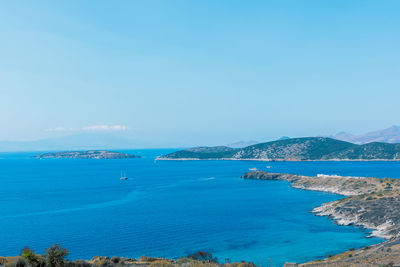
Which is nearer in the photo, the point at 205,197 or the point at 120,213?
the point at 120,213

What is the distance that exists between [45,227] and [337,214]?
2297 inches

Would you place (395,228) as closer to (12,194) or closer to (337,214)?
(337,214)

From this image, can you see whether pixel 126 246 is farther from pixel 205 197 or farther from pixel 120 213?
pixel 205 197

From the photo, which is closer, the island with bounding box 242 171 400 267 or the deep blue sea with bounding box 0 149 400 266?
the island with bounding box 242 171 400 267

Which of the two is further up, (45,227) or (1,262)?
(1,262)

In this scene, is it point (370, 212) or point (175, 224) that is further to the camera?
point (370, 212)

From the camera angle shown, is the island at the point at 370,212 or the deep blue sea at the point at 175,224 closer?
the island at the point at 370,212

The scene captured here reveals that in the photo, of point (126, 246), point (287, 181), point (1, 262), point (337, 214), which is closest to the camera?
point (1, 262)

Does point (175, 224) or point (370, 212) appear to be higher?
point (370, 212)

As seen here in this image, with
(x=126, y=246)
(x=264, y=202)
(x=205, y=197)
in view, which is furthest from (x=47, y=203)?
(x=264, y=202)

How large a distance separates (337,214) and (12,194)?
98.0m

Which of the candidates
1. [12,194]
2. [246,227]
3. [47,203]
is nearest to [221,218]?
[246,227]

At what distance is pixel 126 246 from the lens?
170ft

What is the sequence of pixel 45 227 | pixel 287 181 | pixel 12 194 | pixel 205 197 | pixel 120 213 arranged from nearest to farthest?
pixel 45 227 → pixel 120 213 → pixel 205 197 → pixel 12 194 → pixel 287 181
